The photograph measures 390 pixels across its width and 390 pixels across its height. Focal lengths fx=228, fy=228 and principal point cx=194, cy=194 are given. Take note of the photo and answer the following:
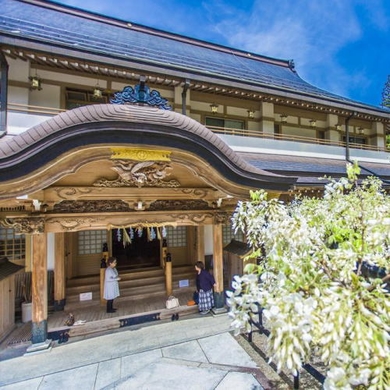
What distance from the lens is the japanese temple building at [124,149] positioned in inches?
145

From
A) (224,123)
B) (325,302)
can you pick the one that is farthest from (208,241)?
(325,302)

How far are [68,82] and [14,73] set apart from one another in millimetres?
1377

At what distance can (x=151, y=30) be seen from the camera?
44.3 feet

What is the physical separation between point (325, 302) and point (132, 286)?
6939mm

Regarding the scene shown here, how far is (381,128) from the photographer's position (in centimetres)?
1288

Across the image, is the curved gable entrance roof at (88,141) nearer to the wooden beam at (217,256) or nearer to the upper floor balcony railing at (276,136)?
the wooden beam at (217,256)

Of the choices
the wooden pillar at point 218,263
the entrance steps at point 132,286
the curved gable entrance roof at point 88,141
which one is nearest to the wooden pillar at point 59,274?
the entrance steps at point 132,286

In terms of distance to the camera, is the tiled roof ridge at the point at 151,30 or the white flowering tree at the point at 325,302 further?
the tiled roof ridge at the point at 151,30

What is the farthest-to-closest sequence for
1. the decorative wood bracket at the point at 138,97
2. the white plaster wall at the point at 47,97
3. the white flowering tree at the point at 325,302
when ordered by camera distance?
the white plaster wall at the point at 47,97, the decorative wood bracket at the point at 138,97, the white flowering tree at the point at 325,302

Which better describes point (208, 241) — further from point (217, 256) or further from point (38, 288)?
point (38, 288)

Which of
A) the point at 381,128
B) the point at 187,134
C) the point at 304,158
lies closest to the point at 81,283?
the point at 187,134

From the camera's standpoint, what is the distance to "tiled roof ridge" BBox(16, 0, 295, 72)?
38.0 ft

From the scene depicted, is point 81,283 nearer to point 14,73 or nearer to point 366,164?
point 14,73

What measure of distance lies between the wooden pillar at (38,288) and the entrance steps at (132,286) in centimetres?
166
